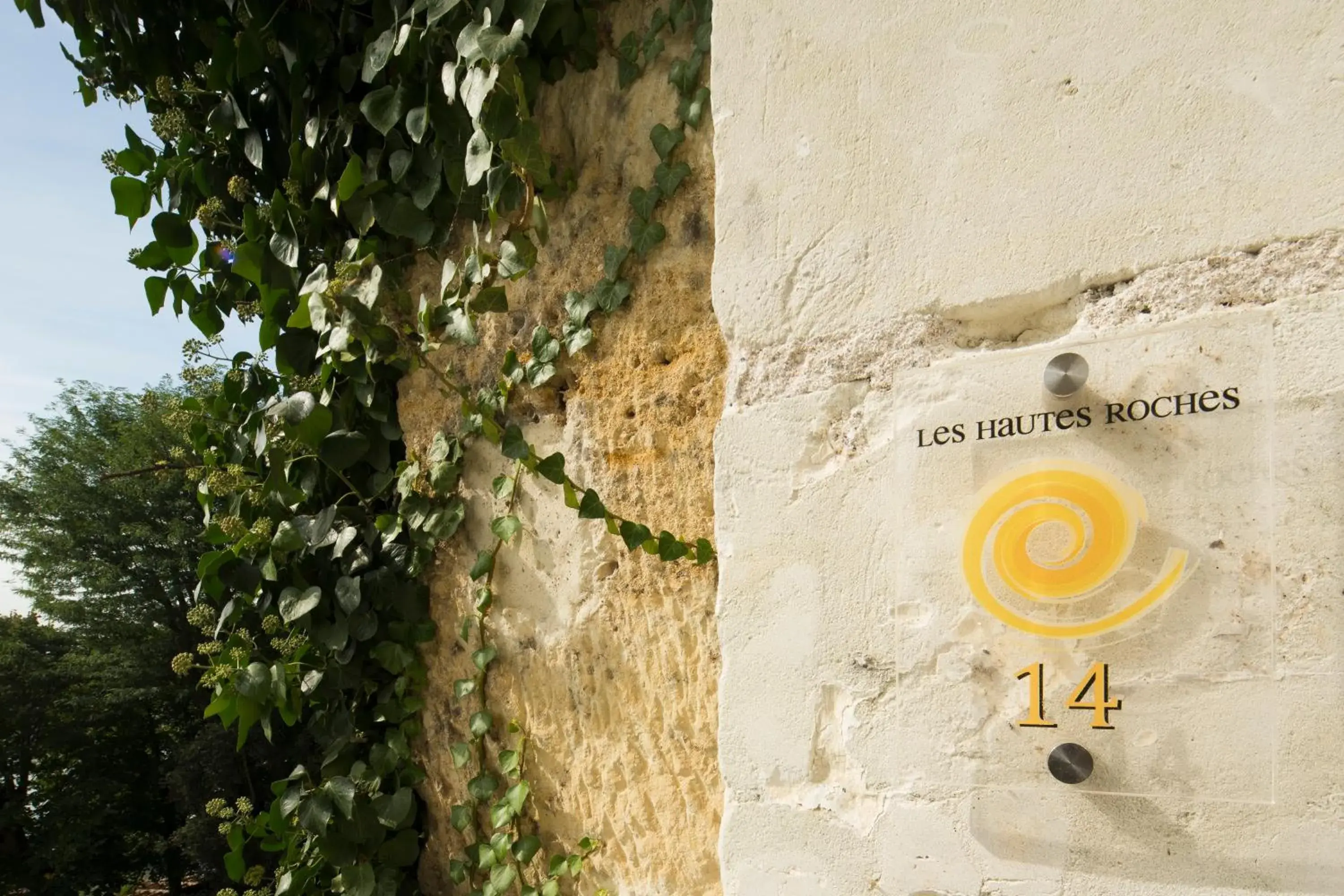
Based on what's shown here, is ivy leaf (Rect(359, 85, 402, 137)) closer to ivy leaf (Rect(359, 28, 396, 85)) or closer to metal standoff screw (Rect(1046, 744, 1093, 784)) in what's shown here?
ivy leaf (Rect(359, 28, 396, 85))

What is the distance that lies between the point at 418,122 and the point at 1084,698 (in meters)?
1.48

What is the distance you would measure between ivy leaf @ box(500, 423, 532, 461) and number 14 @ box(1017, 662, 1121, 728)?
1.03m

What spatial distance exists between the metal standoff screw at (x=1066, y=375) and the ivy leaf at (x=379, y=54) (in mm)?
1400

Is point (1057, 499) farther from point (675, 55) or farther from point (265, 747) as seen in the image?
point (265, 747)

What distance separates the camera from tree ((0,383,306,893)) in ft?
10.2

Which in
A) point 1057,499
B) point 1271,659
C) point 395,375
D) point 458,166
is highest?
point 458,166

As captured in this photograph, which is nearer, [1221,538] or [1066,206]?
[1221,538]

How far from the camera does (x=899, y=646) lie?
950 mm

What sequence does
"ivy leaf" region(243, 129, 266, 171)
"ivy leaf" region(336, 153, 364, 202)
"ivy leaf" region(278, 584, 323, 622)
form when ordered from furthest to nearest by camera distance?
"ivy leaf" region(243, 129, 266, 171)
"ivy leaf" region(278, 584, 323, 622)
"ivy leaf" region(336, 153, 364, 202)

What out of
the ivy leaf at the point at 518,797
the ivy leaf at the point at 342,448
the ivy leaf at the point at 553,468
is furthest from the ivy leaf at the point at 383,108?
the ivy leaf at the point at 518,797

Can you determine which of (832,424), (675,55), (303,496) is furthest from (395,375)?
(832,424)

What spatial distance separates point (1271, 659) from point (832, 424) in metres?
0.42

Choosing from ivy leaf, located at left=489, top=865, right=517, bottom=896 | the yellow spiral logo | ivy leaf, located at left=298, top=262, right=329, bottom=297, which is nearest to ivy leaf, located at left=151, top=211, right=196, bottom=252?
ivy leaf, located at left=298, top=262, right=329, bottom=297

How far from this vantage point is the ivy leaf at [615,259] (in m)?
1.72
